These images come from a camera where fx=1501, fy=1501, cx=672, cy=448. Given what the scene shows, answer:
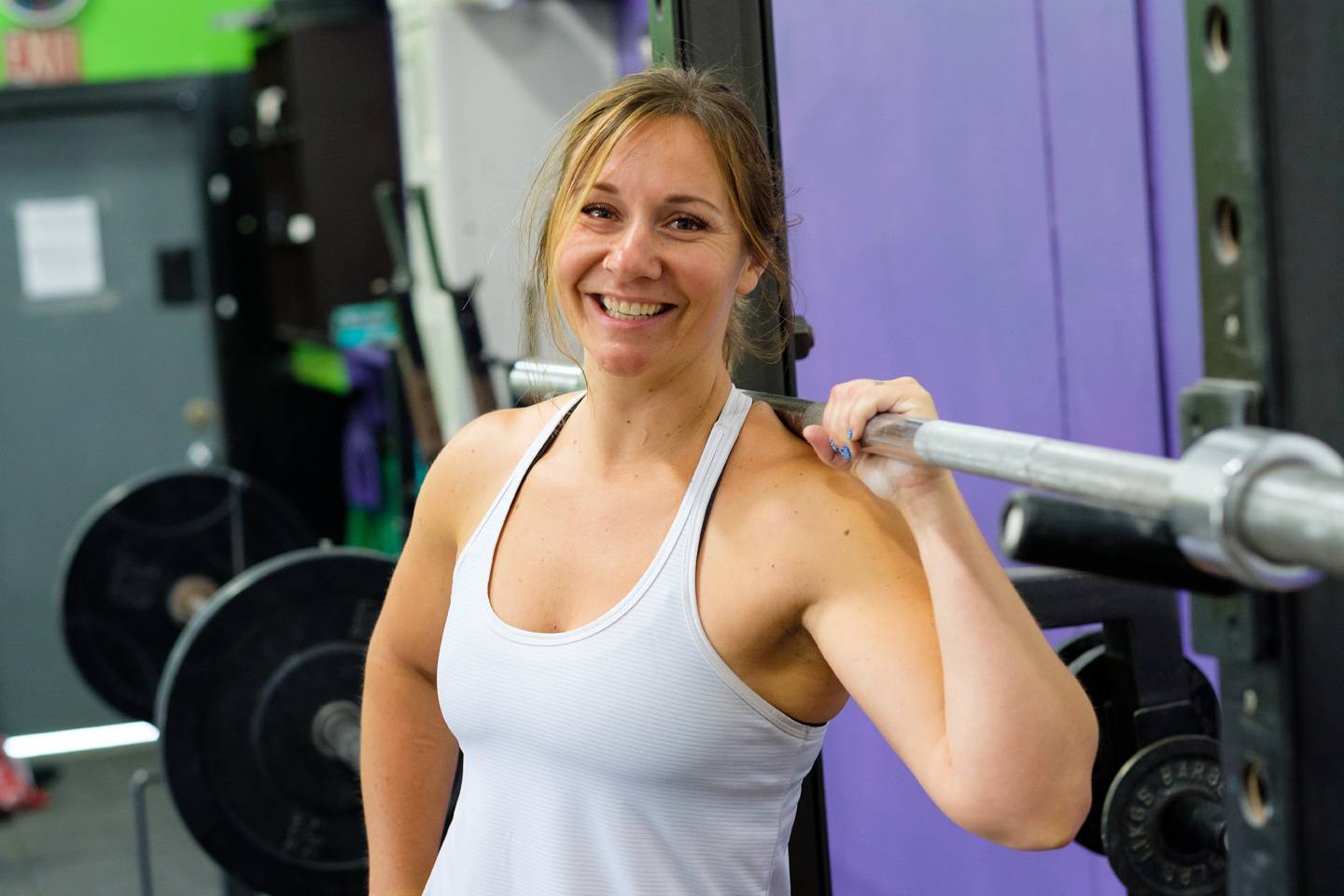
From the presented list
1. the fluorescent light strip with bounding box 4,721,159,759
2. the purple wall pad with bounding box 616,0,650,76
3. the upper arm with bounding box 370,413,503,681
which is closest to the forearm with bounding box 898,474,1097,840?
the upper arm with bounding box 370,413,503,681

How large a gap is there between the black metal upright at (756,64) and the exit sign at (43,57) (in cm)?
499

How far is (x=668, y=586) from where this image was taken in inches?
45.1

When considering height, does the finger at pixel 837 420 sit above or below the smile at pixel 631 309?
below

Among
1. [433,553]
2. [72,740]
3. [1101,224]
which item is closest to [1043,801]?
[433,553]

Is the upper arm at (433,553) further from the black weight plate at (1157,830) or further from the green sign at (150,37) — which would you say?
the green sign at (150,37)

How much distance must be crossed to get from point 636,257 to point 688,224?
6cm

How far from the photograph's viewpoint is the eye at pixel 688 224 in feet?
3.88

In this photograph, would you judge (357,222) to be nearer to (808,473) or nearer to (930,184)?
(930,184)

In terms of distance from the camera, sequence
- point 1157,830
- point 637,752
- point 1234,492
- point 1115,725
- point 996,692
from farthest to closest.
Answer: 1. point 1115,725
2. point 1157,830
3. point 637,752
4. point 996,692
5. point 1234,492

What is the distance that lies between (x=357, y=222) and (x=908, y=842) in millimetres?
3340

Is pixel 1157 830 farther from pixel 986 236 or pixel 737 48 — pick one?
pixel 986 236

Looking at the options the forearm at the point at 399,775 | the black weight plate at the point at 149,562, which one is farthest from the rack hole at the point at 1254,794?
the black weight plate at the point at 149,562

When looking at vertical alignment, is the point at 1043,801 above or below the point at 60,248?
below

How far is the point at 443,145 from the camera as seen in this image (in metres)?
4.50
